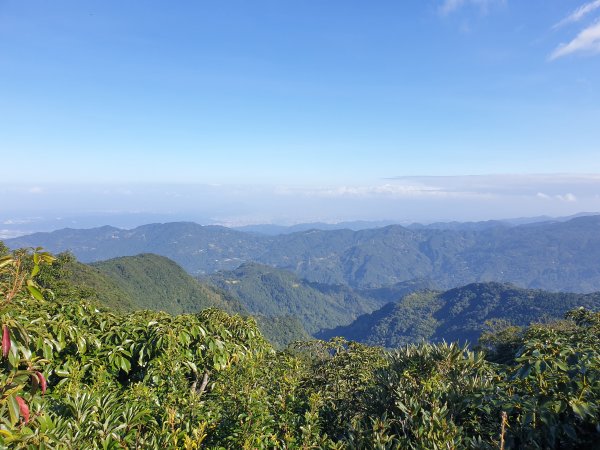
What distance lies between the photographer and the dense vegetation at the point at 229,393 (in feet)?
10.1

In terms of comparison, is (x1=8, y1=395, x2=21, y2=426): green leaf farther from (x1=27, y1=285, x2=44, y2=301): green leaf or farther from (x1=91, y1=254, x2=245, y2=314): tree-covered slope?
(x1=91, y1=254, x2=245, y2=314): tree-covered slope

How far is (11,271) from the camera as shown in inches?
90.4

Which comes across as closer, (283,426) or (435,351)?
(283,426)

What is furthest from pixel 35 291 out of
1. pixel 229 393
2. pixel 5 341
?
pixel 229 393

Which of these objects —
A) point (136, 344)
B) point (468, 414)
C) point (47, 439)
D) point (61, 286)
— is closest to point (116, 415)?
point (47, 439)

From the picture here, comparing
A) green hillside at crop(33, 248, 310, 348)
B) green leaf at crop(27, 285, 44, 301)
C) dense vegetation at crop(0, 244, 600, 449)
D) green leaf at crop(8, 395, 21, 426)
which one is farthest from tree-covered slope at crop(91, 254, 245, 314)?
green leaf at crop(27, 285, 44, 301)

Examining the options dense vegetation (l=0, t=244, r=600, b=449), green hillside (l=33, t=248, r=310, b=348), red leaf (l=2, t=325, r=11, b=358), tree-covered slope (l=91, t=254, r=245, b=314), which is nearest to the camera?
red leaf (l=2, t=325, r=11, b=358)

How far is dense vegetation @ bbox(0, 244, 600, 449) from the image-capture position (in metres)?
3.07

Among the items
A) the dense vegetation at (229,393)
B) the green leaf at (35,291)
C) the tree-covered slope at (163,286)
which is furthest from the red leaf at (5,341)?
the tree-covered slope at (163,286)

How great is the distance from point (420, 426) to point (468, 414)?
3.01 ft

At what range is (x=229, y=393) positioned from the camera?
4938 mm

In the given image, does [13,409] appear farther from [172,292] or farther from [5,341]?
[172,292]

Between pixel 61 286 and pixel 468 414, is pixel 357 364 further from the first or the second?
pixel 61 286

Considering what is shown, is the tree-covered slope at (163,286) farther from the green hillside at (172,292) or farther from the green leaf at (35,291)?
the green leaf at (35,291)
